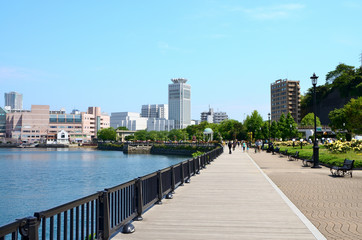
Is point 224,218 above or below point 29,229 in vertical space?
below

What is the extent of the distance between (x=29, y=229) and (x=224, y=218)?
5.96 m

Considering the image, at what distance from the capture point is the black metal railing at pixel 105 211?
4.44 m

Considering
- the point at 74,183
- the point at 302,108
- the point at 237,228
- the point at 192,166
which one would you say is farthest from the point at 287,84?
the point at 237,228

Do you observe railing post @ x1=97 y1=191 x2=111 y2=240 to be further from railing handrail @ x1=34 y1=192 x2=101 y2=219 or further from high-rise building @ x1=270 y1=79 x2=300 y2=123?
high-rise building @ x1=270 y1=79 x2=300 y2=123

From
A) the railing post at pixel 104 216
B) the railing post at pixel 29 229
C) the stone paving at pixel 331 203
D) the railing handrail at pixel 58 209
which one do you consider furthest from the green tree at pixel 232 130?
the railing post at pixel 29 229

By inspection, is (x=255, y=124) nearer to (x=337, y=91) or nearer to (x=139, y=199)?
(x=337, y=91)

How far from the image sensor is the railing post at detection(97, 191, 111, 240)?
6793 mm

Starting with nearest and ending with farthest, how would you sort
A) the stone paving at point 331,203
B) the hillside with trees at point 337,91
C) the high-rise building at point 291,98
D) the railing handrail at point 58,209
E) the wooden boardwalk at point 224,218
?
the railing handrail at point 58,209 → the wooden boardwalk at point 224,218 → the stone paving at point 331,203 → the hillside with trees at point 337,91 → the high-rise building at point 291,98

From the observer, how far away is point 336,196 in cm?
1353

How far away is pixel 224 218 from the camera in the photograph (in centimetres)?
948

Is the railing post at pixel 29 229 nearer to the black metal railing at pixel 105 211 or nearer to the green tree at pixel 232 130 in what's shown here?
the black metal railing at pixel 105 211

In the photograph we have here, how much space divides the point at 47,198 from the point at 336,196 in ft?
86.1

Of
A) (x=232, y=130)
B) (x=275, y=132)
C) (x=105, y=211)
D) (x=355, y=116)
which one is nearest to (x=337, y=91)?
(x=232, y=130)

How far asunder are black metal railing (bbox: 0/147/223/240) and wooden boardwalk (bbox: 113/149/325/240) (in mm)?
357
